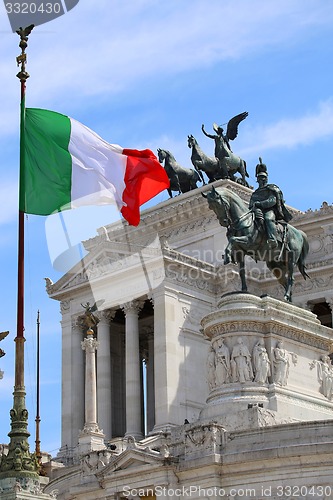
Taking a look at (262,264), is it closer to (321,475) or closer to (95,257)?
(95,257)

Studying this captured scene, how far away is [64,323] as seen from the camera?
69625 mm

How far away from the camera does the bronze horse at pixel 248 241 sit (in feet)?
142

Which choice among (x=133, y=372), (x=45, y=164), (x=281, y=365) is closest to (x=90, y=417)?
(x=133, y=372)

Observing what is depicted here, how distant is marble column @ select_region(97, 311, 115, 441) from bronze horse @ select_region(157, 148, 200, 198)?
40.9 ft

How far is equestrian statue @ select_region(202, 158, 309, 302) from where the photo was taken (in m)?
43.5

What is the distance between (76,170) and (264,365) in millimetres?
16438

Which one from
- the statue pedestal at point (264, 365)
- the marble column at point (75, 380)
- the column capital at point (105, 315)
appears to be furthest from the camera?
the column capital at point (105, 315)

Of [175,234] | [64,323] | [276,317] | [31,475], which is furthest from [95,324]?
[31,475]

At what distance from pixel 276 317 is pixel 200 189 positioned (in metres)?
30.8

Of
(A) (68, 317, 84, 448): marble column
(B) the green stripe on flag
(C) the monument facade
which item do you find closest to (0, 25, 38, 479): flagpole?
(B) the green stripe on flag

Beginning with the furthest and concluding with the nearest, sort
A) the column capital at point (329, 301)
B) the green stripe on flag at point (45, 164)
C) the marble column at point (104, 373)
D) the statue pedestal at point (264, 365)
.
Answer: the column capital at point (329, 301)
the marble column at point (104, 373)
the statue pedestal at point (264, 365)
the green stripe on flag at point (45, 164)

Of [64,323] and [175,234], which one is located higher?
[175,234]

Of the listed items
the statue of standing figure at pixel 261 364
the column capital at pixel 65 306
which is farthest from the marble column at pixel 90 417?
the column capital at pixel 65 306

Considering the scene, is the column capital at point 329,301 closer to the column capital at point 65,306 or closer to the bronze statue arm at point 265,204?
the column capital at point 65,306
